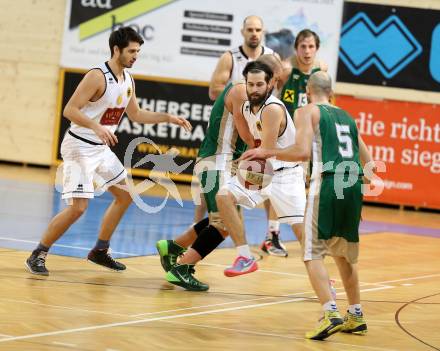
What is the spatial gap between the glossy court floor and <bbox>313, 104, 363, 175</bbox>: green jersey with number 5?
1189 mm

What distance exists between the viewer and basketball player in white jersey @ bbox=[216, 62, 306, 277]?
8438mm

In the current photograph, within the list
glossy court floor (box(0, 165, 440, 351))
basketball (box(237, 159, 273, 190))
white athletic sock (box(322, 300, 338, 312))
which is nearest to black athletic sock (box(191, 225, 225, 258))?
glossy court floor (box(0, 165, 440, 351))

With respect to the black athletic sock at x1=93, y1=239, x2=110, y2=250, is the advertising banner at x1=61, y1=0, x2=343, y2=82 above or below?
above

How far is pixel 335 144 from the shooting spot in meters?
7.40

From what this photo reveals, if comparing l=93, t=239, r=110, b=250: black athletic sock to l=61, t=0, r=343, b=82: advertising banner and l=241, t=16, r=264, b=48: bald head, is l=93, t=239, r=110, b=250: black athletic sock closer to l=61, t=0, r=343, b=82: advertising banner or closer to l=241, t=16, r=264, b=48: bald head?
l=241, t=16, r=264, b=48: bald head

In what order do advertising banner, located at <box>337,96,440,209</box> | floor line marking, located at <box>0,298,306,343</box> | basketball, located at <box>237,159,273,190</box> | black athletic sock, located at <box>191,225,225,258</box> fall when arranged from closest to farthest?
floor line marking, located at <box>0,298,306,343</box> < basketball, located at <box>237,159,273,190</box> < black athletic sock, located at <box>191,225,225,258</box> < advertising banner, located at <box>337,96,440,209</box>

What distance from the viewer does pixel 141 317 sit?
7488mm

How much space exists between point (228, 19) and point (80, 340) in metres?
12.6

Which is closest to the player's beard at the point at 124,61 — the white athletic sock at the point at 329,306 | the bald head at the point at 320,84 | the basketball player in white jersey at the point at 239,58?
the basketball player in white jersey at the point at 239,58

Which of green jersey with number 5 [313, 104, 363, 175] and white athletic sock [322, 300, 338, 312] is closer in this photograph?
white athletic sock [322, 300, 338, 312]

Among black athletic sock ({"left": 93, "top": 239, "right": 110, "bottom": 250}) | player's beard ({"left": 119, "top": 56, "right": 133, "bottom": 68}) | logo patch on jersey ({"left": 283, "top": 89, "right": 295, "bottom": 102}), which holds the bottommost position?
black athletic sock ({"left": 93, "top": 239, "right": 110, "bottom": 250})

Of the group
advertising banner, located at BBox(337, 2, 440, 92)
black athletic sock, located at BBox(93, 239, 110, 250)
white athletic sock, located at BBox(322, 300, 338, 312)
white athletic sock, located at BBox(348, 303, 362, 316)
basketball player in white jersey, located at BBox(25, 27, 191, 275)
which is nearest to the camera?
white athletic sock, located at BBox(322, 300, 338, 312)

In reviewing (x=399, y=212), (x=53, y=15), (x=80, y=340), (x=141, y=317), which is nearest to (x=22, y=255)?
(x=141, y=317)

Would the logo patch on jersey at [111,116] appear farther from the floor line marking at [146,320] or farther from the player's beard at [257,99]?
the floor line marking at [146,320]
